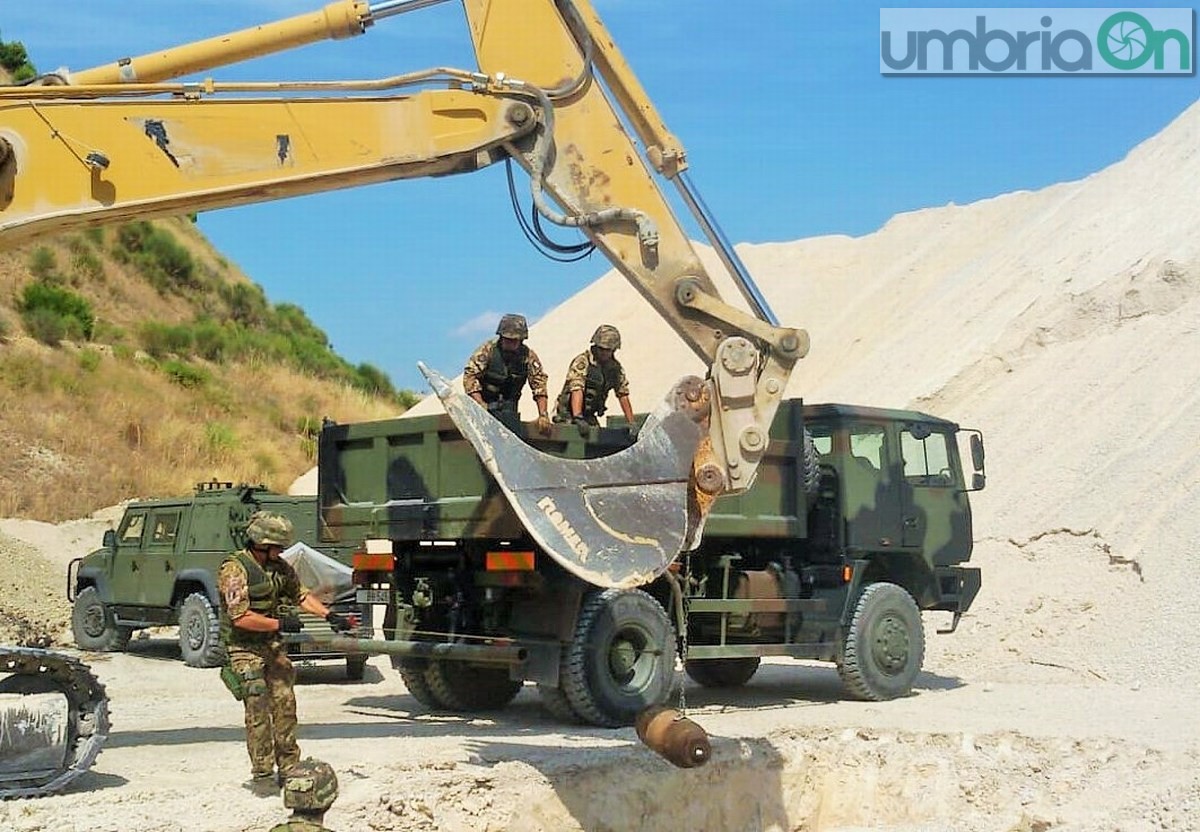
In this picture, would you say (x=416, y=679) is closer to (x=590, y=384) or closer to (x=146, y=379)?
(x=590, y=384)

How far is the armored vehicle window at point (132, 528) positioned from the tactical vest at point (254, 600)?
8.99 metres

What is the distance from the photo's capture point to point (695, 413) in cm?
851

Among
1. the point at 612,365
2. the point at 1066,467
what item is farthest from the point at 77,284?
the point at 612,365

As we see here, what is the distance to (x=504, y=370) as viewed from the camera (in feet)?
35.4

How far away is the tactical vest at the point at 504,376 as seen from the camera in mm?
10766

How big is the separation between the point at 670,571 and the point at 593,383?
157cm

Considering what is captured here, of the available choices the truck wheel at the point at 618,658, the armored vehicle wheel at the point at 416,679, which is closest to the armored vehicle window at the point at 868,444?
the truck wheel at the point at 618,658

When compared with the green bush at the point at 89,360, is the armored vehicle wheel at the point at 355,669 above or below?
below

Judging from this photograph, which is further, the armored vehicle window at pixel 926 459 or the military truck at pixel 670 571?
the armored vehicle window at pixel 926 459

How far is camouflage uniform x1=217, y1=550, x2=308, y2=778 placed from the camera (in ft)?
26.2

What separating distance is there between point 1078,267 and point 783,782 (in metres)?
19.9

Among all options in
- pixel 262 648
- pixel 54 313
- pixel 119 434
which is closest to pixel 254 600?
pixel 262 648

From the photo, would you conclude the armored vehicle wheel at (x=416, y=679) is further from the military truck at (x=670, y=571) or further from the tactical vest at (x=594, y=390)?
the tactical vest at (x=594, y=390)

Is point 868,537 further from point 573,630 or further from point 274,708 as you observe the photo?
point 274,708
